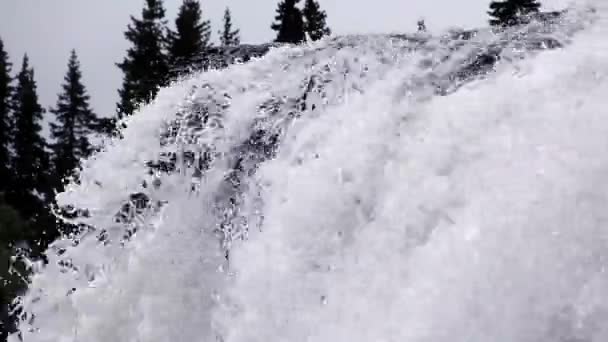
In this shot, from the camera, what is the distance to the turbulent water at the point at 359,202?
115 inches

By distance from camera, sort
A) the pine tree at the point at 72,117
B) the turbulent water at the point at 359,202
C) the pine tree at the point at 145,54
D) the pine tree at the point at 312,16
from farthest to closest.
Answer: the pine tree at the point at 72,117
the pine tree at the point at 312,16
the pine tree at the point at 145,54
the turbulent water at the point at 359,202

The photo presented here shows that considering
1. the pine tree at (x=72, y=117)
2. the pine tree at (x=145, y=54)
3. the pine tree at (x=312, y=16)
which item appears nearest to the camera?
the pine tree at (x=145, y=54)

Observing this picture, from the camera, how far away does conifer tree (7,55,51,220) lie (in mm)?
29922

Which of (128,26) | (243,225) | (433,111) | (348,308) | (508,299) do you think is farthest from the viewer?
(128,26)

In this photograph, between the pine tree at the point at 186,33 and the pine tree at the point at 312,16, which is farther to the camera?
the pine tree at the point at 312,16

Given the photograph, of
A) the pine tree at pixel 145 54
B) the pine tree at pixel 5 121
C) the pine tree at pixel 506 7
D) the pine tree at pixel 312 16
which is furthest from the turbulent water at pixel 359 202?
the pine tree at pixel 5 121

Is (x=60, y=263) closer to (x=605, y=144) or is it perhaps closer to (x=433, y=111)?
(x=433, y=111)

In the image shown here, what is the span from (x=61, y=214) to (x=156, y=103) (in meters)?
1.42

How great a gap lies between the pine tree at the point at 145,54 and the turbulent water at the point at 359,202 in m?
17.4

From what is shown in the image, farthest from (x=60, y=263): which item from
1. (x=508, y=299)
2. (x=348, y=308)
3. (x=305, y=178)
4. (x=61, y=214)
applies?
(x=508, y=299)

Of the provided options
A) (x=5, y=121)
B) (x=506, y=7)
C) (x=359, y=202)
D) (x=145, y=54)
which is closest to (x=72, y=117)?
(x=5, y=121)

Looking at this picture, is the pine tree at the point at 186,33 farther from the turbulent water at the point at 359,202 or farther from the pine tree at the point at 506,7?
the turbulent water at the point at 359,202

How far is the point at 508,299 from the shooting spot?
9.32 ft

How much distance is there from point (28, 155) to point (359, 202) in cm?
3237
